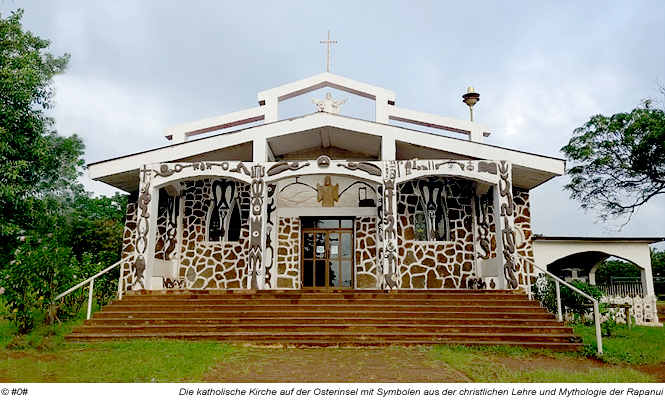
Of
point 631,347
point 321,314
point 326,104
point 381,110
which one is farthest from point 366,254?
point 631,347

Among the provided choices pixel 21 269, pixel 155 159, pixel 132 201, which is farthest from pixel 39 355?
pixel 132 201

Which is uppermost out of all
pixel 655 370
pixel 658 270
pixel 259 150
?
pixel 259 150

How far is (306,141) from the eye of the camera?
1304 cm

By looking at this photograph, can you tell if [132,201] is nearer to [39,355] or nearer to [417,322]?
[39,355]

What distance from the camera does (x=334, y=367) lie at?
259 inches

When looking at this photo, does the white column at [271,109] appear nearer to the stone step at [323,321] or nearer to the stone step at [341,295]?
the stone step at [341,295]

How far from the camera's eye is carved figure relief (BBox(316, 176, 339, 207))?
1327 cm

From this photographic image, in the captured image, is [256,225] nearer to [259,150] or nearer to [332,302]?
[259,150]

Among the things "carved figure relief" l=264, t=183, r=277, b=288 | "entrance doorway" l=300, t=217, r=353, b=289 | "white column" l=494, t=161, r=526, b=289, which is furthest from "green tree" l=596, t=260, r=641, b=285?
"carved figure relief" l=264, t=183, r=277, b=288

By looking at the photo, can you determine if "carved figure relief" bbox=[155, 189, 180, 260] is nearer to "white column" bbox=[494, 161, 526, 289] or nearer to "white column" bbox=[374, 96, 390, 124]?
"white column" bbox=[374, 96, 390, 124]

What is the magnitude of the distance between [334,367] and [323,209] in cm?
686

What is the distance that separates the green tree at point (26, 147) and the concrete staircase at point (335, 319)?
5.27 m

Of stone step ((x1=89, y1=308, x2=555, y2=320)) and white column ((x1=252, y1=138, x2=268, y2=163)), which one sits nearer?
stone step ((x1=89, y1=308, x2=555, y2=320))

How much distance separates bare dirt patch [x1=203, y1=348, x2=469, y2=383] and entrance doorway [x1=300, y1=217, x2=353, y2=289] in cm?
517
